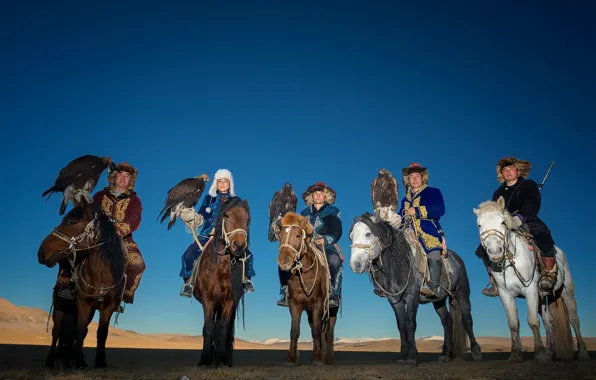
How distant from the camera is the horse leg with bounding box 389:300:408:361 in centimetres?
816

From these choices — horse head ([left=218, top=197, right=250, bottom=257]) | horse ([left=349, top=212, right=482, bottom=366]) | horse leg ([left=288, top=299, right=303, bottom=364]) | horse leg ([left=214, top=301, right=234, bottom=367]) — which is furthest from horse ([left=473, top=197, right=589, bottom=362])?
horse leg ([left=214, top=301, right=234, bottom=367])

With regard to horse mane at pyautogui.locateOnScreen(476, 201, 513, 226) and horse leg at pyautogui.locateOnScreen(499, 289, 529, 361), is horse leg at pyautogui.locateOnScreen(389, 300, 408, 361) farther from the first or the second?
horse mane at pyautogui.locateOnScreen(476, 201, 513, 226)

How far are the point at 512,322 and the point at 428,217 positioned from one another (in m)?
2.62

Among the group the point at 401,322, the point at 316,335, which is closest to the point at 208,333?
the point at 316,335

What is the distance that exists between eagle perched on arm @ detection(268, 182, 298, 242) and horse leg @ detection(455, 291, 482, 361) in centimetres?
451

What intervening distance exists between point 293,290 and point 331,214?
2.19 metres

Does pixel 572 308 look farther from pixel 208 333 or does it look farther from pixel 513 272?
pixel 208 333

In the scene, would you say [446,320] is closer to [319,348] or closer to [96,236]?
Result: [319,348]

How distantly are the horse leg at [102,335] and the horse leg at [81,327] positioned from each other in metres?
0.19

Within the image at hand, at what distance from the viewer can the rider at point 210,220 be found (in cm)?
829

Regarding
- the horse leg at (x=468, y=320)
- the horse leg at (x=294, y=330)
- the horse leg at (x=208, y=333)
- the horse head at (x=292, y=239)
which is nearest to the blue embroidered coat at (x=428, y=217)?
the horse leg at (x=468, y=320)

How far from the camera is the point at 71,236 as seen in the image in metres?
7.27

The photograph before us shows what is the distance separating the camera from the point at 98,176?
27.0 ft

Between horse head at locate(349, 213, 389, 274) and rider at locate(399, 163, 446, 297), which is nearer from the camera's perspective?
horse head at locate(349, 213, 389, 274)
